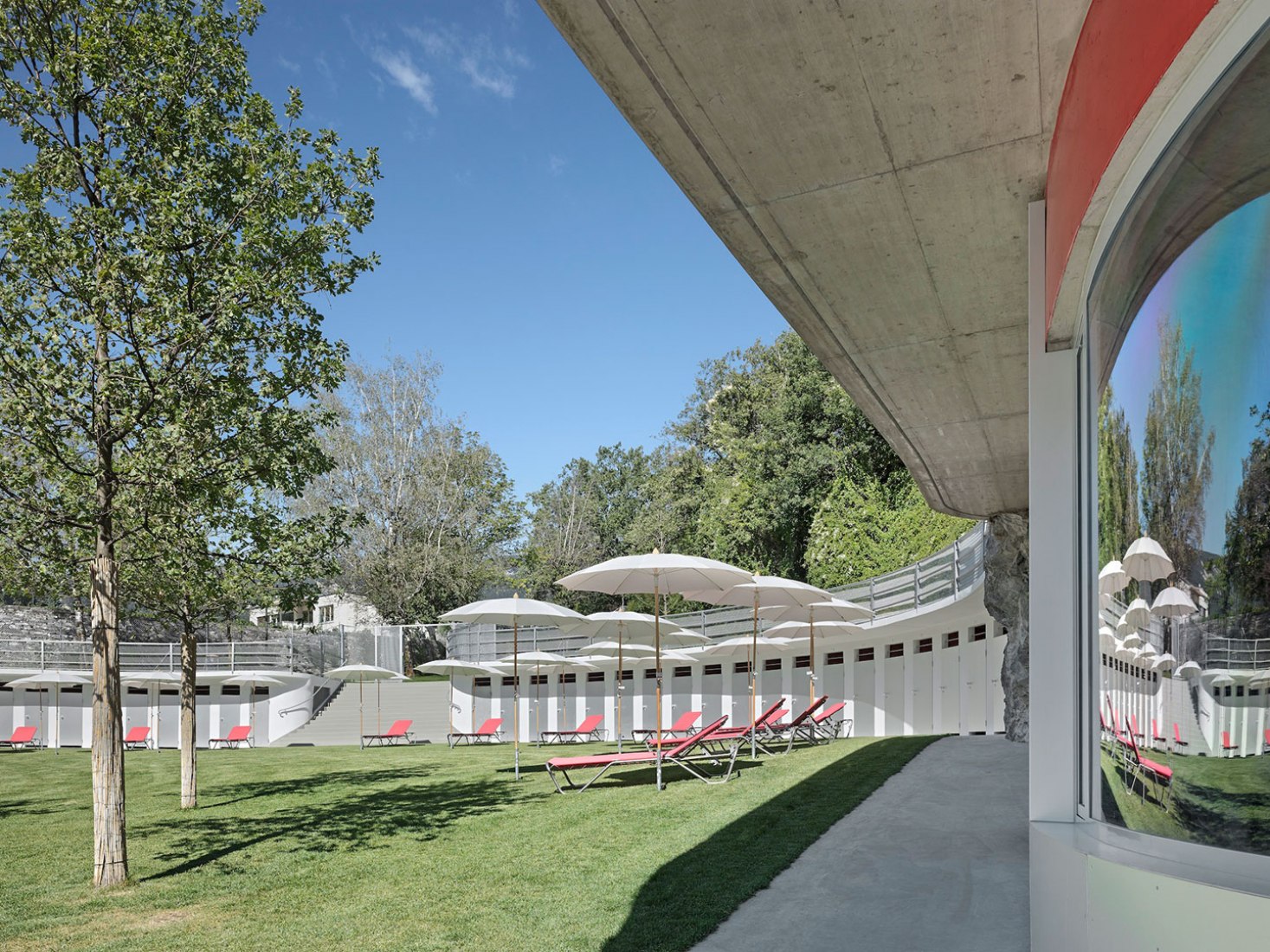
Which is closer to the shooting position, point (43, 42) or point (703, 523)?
point (43, 42)

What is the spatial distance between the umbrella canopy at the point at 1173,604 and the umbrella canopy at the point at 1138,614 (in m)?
0.06

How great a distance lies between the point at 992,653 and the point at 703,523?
17633 millimetres

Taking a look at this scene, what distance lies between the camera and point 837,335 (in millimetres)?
6504

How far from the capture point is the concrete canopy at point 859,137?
3.36 meters

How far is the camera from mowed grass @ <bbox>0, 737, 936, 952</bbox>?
6344 millimetres

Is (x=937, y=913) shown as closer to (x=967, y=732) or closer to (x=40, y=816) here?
(x=40, y=816)

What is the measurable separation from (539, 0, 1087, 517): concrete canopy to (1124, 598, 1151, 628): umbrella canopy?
185 centimetres

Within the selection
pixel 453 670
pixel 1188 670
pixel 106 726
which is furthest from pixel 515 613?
pixel 453 670

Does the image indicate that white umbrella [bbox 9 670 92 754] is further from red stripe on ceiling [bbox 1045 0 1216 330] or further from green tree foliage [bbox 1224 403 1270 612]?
green tree foliage [bbox 1224 403 1270 612]

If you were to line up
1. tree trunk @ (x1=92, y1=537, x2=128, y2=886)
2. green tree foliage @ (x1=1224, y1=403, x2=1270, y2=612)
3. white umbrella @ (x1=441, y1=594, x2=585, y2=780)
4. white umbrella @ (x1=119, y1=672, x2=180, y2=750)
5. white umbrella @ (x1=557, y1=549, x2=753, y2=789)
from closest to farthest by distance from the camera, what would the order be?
green tree foliage @ (x1=1224, y1=403, x2=1270, y2=612), tree trunk @ (x1=92, y1=537, x2=128, y2=886), white umbrella @ (x1=557, y1=549, x2=753, y2=789), white umbrella @ (x1=441, y1=594, x2=585, y2=780), white umbrella @ (x1=119, y1=672, x2=180, y2=750)

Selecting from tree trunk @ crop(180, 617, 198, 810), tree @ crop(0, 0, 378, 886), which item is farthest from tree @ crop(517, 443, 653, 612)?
tree @ crop(0, 0, 378, 886)

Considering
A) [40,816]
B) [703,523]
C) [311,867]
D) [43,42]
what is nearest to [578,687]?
[703,523]

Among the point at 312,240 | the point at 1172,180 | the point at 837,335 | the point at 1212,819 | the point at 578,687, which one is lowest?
the point at 578,687

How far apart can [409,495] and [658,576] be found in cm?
2752
